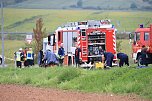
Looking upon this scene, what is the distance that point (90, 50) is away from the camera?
33125mm

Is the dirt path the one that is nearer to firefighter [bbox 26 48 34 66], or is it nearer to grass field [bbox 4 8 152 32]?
firefighter [bbox 26 48 34 66]

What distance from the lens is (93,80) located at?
21312 mm

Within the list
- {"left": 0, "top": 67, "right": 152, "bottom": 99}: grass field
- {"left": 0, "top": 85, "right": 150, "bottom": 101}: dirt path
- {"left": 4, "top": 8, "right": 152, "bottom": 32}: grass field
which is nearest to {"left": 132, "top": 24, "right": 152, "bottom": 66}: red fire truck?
{"left": 0, "top": 67, "right": 152, "bottom": 99}: grass field

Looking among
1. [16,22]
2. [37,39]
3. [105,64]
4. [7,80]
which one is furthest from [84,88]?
[16,22]

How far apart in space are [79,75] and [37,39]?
104ft

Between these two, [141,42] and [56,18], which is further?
[56,18]

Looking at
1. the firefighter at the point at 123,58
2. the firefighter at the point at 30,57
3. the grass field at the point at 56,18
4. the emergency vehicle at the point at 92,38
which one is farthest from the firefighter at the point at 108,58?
the grass field at the point at 56,18

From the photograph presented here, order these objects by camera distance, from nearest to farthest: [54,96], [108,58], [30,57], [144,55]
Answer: [54,96]
[108,58]
[144,55]
[30,57]

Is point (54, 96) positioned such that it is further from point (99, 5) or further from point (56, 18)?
point (99, 5)

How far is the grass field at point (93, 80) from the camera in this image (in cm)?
1917

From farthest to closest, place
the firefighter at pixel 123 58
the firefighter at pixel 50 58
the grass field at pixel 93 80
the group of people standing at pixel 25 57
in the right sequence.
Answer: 1. the group of people standing at pixel 25 57
2. the firefighter at pixel 50 58
3. the firefighter at pixel 123 58
4. the grass field at pixel 93 80

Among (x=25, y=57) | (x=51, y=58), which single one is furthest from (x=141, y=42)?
(x=25, y=57)

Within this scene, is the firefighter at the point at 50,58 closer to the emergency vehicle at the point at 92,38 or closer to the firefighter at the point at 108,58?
the emergency vehicle at the point at 92,38

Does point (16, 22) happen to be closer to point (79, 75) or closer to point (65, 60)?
point (65, 60)
